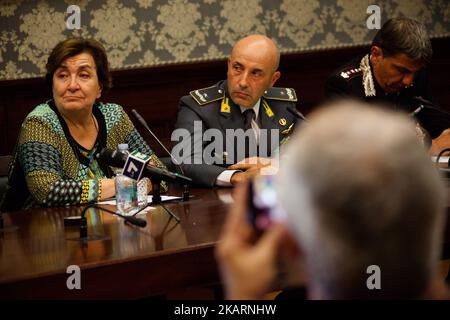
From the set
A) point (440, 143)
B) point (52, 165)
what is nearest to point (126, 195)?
point (52, 165)

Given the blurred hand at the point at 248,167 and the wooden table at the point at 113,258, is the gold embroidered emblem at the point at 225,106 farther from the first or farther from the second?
the wooden table at the point at 113,258

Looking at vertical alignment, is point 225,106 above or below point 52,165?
above

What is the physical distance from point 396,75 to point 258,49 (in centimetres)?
75

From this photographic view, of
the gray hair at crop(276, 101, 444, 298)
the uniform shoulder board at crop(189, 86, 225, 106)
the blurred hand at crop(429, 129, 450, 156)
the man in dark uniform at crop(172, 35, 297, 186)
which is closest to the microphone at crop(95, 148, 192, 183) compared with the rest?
the man in dark uniform at crop(172, 35, 297, 186)

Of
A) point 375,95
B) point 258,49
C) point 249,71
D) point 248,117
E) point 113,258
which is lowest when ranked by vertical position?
point 113,258

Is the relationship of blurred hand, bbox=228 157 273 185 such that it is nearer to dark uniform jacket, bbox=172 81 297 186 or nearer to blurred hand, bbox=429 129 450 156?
dark uniform jacket, bbox=172 81 297 186

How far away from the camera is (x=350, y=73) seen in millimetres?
4082

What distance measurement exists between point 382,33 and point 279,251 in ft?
10.7

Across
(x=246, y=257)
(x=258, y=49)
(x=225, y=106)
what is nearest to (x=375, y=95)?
(x=258, y=49)

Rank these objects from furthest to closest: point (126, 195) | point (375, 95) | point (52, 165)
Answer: point (375, 95) → point (52, 165) → point (126, 195)

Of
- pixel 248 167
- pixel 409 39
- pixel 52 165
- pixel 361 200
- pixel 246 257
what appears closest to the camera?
pixel 361 200

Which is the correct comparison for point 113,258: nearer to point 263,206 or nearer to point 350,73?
point 263,206

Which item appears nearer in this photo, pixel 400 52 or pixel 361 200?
pixel 361 200

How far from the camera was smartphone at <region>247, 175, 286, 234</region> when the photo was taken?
0.88 meters
